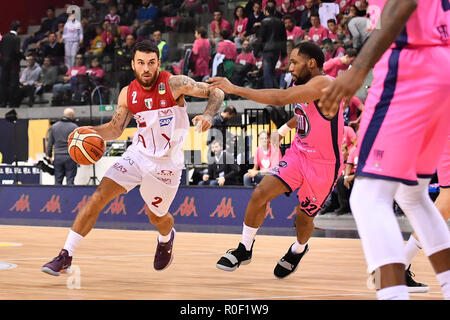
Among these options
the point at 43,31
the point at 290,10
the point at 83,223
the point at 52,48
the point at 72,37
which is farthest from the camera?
the point at 43,31

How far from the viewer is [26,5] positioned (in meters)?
26.7

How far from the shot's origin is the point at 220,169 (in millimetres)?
14641

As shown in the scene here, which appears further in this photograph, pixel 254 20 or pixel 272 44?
pixel 254 20

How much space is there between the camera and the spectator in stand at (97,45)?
19984mm

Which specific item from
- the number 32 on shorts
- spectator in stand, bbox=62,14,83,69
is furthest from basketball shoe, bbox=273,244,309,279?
spectator in stand, bbox=62,14,83,69

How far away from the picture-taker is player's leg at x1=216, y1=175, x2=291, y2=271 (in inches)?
276

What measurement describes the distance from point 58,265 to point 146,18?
15.2 meters

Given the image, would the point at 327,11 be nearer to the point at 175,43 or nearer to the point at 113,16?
the point at 175,43

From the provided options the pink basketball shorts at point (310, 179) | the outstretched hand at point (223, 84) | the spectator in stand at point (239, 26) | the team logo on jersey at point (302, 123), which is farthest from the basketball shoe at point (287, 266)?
the spectator in stand at point (239, 26)

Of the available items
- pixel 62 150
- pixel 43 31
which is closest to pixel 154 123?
pixel 62 150

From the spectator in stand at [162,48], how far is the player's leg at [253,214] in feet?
38.0

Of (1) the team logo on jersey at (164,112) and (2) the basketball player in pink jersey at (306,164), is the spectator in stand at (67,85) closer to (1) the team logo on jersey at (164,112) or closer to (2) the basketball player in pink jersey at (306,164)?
(1) the team logo on jersey at (164,112)

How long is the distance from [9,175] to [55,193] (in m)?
2.40
